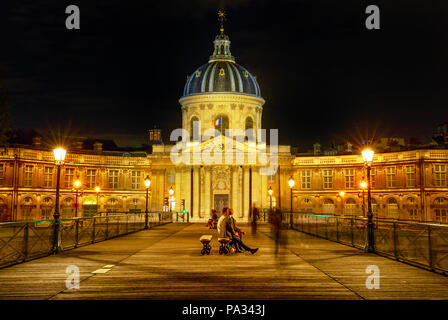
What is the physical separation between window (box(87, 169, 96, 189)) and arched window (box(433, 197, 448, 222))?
140ft

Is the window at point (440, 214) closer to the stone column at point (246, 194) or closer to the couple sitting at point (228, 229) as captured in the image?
the stone column at point (246, 194)

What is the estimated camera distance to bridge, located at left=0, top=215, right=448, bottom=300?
10836 millimetres

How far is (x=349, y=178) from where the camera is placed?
68875 mm

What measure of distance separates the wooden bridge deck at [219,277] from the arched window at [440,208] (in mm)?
45574

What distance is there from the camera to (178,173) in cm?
6681

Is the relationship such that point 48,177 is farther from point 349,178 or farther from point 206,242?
point 206,242

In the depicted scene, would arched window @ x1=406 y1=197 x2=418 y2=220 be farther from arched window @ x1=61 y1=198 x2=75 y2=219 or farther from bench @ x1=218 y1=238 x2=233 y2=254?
bench @ x1=218 y1=238 x2=233 y2=254

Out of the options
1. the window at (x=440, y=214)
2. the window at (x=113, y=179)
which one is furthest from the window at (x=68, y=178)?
the window at (x=440, y=214)

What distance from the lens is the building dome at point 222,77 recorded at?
229 ft

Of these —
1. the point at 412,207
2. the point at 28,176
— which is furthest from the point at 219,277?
the point at 412,207
